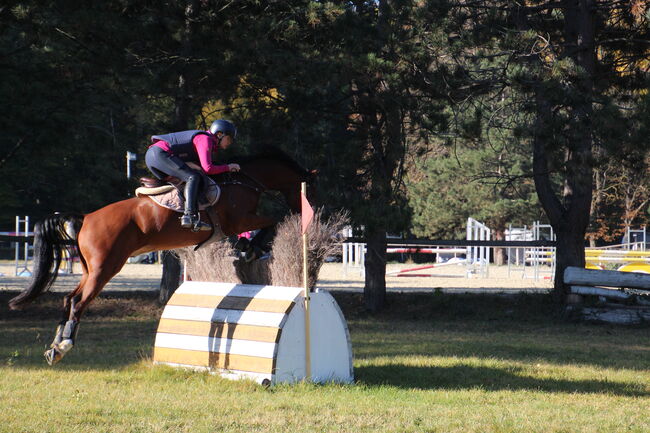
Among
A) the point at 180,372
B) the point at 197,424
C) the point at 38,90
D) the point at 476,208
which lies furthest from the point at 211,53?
the point at 476,208

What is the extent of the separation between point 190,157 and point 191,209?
0.68m

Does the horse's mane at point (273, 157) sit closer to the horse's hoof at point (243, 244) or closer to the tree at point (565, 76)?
the horse's hoof at point (243, 244)

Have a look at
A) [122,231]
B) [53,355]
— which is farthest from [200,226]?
[53,355]

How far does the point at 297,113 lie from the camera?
14656 mm

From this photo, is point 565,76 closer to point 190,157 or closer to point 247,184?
point 247,184

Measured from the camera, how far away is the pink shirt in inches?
290

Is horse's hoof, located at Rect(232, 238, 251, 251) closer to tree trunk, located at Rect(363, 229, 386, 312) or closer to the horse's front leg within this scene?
the horse's front leg

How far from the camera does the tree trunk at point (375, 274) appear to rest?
15.8 meters

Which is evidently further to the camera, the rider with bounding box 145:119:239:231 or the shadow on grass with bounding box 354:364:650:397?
the shadow on grass with bounding box 354:364:650:397

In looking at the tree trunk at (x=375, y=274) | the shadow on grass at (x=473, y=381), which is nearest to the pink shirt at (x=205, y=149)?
the shadow on grass at (x=473, y=381)

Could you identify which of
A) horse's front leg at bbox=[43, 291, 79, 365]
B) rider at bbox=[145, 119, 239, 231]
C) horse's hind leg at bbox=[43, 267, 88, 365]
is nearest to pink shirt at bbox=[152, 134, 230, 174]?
rider at bbox=[145, 119, 239, 231]

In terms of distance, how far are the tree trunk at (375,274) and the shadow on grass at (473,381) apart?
700 cm

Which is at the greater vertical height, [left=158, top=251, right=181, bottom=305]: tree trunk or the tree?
the tree

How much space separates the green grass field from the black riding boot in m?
1.43
